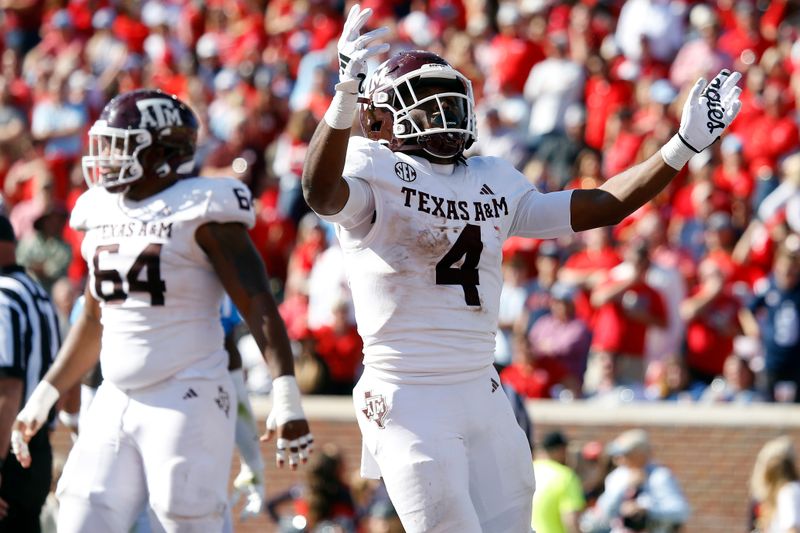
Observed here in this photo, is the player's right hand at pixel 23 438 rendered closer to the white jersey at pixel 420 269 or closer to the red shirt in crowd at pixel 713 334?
the white jersey at pixel 420 269

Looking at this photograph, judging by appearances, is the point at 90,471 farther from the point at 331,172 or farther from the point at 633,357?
the point at 633,357

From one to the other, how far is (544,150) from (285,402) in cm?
786

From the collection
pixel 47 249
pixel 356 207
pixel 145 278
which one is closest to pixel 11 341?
pixel 145 278

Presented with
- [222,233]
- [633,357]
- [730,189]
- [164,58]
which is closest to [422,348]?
[222,233]

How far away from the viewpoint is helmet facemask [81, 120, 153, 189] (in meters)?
5.57

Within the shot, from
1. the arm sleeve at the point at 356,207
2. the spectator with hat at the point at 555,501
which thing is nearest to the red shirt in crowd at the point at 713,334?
the spectator with hat at the point at 555,501

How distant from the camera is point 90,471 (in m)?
5.32

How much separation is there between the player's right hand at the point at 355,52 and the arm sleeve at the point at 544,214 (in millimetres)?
856

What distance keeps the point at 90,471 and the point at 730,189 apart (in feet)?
23.9

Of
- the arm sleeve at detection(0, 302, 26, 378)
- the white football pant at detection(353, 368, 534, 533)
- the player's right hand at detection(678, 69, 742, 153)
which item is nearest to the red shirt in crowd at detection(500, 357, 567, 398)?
the arm sleeve at detection(0, 302, 26, 378)

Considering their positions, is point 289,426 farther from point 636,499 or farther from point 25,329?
point 636,499

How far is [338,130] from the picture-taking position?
4414 millimetres

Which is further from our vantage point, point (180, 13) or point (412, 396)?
point (180, 13)

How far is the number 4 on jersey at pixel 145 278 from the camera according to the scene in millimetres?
5402
